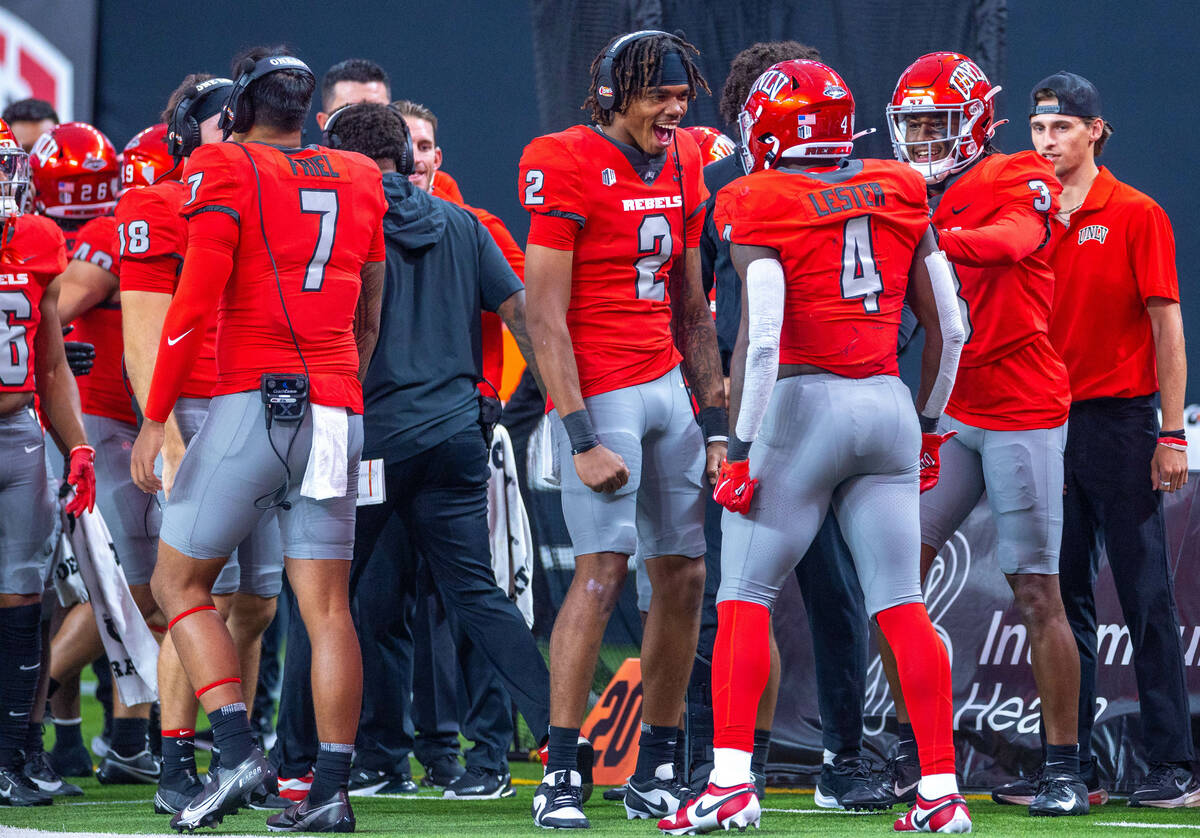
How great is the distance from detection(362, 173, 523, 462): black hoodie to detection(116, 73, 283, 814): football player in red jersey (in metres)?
0.45

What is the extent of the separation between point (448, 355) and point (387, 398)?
225 millimetres

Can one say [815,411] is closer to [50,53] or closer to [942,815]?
[942,815]

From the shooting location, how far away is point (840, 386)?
347cm

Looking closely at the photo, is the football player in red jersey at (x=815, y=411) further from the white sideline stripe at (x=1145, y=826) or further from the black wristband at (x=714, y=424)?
the white sideline stripe at (x=1145, y=826)

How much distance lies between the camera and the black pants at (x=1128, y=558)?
4.46m

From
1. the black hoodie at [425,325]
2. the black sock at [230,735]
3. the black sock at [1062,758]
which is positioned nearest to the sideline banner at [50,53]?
the black hoodie at [425,325]

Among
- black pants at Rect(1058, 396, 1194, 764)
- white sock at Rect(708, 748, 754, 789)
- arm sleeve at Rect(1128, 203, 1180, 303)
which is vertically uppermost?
arm sleeve at Rect(1128, 203, 1180, 303)

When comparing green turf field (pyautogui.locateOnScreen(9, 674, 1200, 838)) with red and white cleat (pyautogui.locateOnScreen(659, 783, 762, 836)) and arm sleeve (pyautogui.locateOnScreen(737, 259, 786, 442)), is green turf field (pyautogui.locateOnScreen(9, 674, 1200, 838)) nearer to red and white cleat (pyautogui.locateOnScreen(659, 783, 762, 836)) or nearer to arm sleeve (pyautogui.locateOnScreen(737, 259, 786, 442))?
red and white cleat (pyautogui.locateOnScreen(659, 783, 762, 836))

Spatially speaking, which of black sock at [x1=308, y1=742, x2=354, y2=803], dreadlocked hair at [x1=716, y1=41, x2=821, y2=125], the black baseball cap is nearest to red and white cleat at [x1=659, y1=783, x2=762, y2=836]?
black sock at [x1=308, y1=742, x2=354, y2=803]

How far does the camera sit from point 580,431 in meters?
3.64

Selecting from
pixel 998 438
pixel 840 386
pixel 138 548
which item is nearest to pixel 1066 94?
pixel 998 438

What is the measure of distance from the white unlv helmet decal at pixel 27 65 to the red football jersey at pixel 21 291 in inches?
154

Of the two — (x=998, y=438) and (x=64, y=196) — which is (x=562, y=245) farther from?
(x=64, y=196)

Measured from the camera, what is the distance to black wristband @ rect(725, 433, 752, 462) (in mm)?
3428
